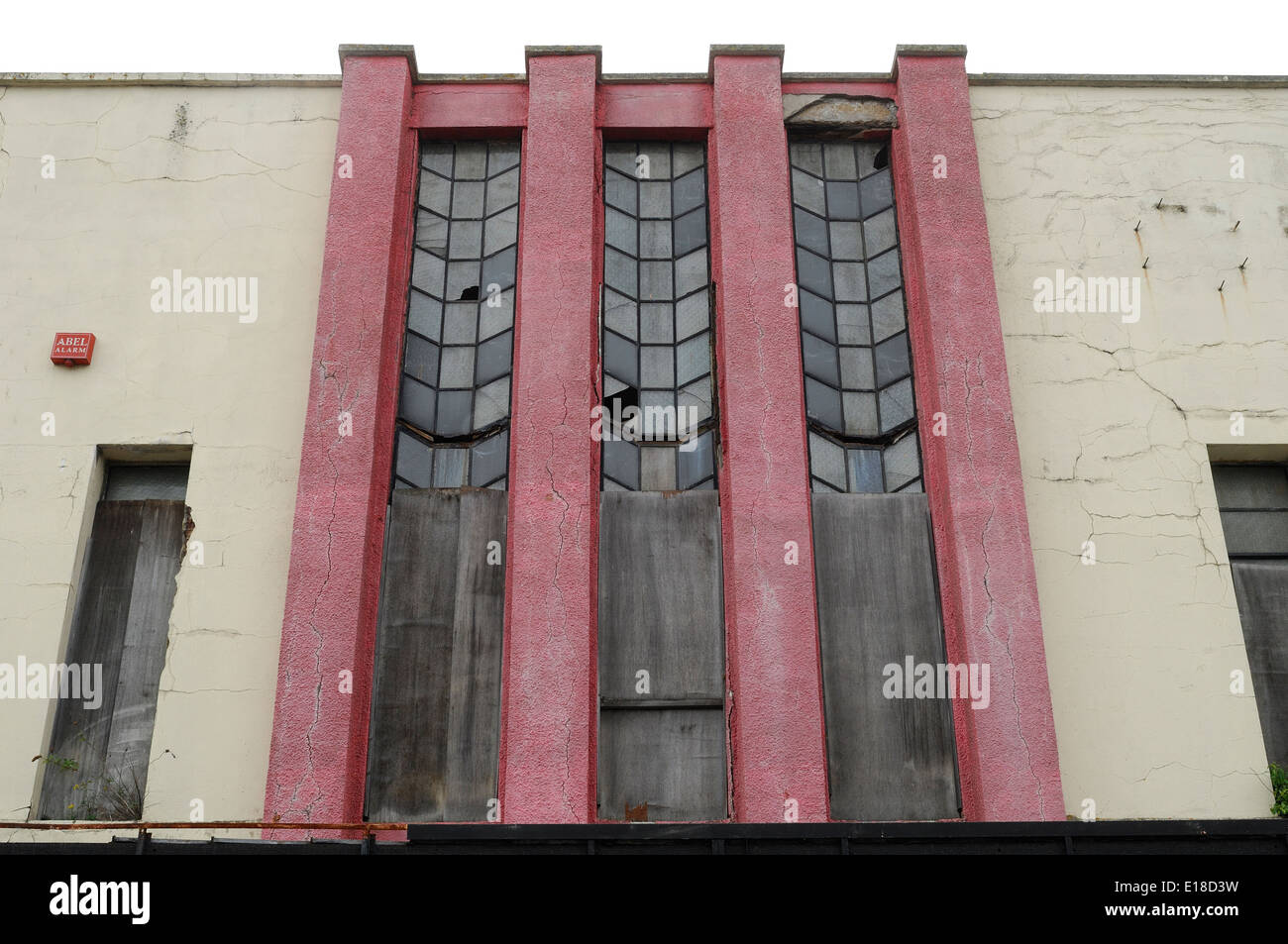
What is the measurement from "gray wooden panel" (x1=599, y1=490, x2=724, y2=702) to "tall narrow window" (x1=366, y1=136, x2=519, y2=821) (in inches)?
35.6

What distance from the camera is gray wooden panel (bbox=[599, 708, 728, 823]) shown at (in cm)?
941

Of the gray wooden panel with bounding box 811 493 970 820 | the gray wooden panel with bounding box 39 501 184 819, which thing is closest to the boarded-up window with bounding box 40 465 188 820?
the gray wooden panel with bounding box 39 501 184 819

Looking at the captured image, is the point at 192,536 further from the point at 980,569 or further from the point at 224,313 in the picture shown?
the point at 980,569

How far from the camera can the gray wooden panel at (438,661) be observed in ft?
30.9

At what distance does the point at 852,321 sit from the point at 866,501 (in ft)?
6.04

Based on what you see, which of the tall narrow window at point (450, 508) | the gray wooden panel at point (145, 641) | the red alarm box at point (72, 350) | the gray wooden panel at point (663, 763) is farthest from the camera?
the red alarm box at point (72, 350)

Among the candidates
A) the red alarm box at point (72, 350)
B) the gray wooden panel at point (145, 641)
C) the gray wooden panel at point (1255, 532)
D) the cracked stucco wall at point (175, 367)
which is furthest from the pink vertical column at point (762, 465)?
the red alarm box at point (72, 350)

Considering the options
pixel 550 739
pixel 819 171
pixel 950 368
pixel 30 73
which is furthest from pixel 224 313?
pixel 950 368

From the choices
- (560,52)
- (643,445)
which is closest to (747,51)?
(560,52)

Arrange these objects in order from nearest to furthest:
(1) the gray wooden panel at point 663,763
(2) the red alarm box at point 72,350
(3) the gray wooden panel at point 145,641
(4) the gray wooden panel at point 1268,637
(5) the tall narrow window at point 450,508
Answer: (1) the gray wooden panel at point 663,763 → (5) the tall narrow window at point 450,508 → (3) the gray wooden panel at point 145,641 → (4) the gray wooden panel at point 1268,637 → (2) the red alarm box at point 72,350

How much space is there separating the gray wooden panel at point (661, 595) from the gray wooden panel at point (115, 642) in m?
3.73

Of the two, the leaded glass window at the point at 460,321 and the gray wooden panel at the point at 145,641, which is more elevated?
the leaded glass window at the point at 460,321

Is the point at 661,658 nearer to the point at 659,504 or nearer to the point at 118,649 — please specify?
the point at 659,504

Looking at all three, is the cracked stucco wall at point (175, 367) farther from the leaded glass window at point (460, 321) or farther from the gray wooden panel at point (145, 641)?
the leaded glass window at point (460, 321)
